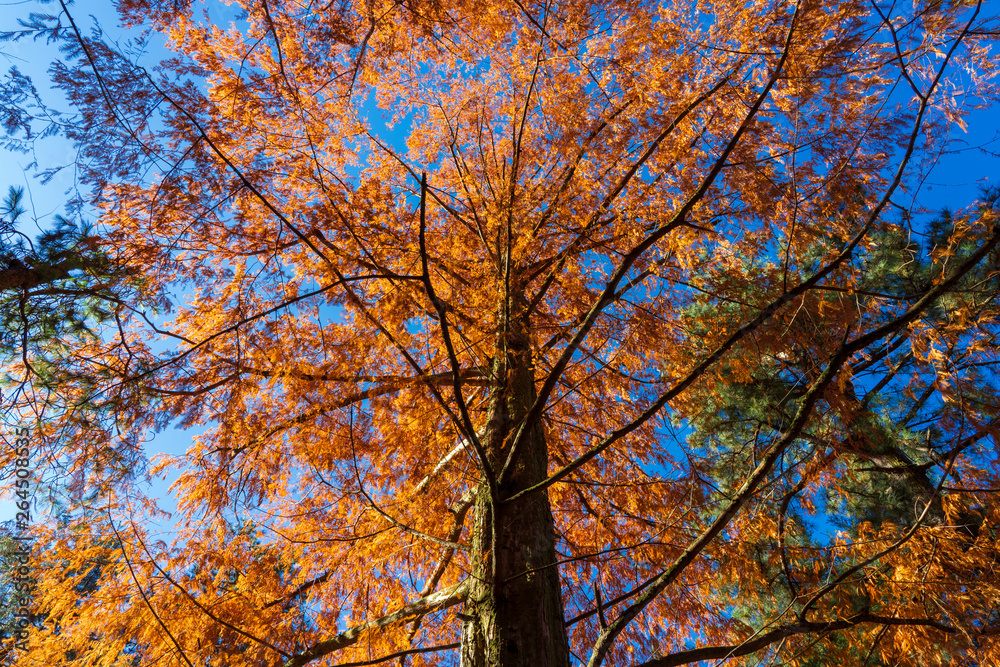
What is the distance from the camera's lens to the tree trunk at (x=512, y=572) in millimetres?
2236

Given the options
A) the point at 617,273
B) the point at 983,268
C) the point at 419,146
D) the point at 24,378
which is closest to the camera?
the point at 617,273

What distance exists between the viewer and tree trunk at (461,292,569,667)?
2.24m

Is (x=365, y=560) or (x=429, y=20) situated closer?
(x=429, y=20)

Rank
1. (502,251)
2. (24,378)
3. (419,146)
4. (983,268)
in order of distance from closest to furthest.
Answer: (24,378)
(502,251)
(419,146)
(983,268)

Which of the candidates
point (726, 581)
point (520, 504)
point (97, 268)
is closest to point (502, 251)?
point (520, 504)

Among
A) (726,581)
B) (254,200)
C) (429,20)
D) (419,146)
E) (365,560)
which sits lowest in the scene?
(726,581)

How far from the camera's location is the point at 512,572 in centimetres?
257

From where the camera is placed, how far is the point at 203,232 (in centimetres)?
374

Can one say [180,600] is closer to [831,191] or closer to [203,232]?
[203,232]

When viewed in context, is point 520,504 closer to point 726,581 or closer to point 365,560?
point 365,560

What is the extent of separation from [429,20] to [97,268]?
2888 millimetres

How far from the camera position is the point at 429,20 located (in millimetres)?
3467

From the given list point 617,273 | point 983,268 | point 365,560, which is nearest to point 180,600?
point 365,560

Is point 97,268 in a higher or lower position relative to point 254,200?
lower
